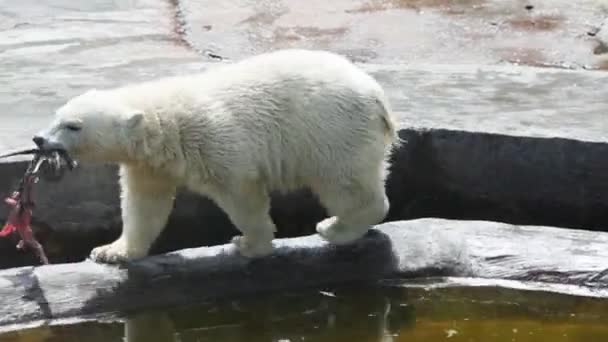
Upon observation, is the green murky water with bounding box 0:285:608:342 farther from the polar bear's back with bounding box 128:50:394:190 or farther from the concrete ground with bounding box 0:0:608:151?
the concrete ground with bounding box 0:0:608:151

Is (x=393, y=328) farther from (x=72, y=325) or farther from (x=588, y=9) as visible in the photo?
(x=588, y=9)

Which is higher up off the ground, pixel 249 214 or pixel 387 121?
pixel 387 121

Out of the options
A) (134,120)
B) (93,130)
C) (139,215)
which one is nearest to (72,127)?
(93,130)

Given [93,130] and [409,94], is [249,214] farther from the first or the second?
[409,94]

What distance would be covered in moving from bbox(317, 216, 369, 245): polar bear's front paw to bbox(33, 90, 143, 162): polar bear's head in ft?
2.52

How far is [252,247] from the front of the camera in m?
4.05

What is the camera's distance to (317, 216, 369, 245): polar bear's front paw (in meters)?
4.16

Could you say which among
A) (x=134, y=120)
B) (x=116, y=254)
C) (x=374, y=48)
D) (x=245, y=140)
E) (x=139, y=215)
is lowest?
(x=116, y=254)

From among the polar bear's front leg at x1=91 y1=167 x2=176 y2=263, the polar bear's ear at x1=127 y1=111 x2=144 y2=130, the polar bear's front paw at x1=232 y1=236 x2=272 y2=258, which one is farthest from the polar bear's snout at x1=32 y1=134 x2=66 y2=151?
the polar bear's front paw at x1=232 y1=236 x2=272 y2=258

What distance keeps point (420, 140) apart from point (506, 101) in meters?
0.75

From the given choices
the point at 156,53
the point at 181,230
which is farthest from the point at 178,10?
the point at 181,230

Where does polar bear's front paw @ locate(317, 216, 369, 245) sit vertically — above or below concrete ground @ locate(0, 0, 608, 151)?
below

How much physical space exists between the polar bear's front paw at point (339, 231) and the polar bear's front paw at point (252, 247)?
216 mm

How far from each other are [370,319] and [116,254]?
902 millimetres
